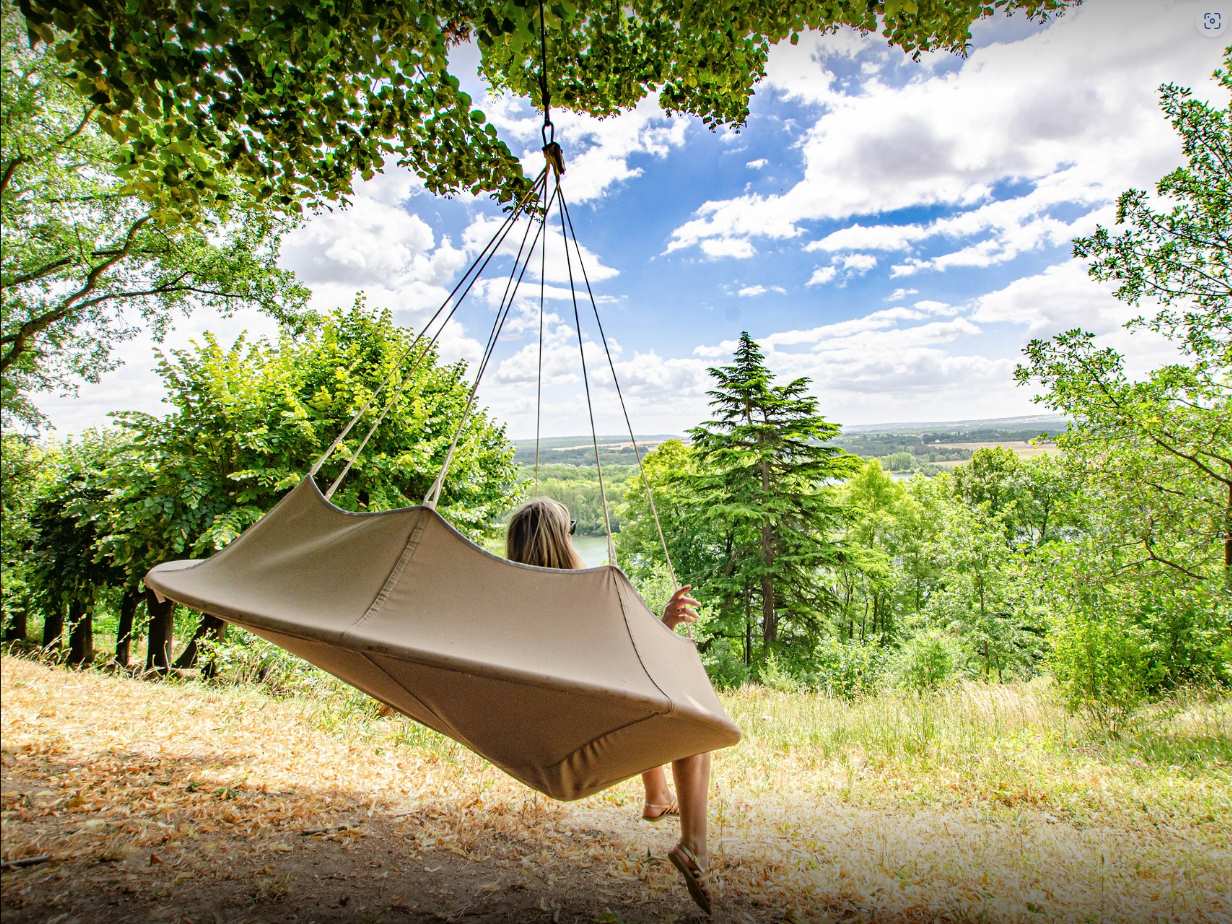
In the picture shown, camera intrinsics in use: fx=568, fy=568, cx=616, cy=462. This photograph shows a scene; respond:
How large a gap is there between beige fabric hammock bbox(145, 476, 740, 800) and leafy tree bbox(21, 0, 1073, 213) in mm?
1728

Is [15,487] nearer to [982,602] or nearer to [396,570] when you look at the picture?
[396,570]

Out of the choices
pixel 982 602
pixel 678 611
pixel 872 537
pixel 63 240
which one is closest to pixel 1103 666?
pixel 678 611

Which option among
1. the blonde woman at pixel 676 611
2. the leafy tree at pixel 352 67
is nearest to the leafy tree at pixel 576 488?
the leafy tree at pixel 352 67

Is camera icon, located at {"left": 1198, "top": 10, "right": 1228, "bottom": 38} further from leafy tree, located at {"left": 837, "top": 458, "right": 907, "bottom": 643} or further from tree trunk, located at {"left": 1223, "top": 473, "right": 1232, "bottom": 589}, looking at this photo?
leafy tree, located at {"left": 837, "top": 458, "right": 907, "bottom": 643}

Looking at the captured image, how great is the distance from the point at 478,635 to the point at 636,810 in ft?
7.50

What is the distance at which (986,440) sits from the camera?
87.4 feet

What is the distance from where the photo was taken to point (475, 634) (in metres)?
1.49

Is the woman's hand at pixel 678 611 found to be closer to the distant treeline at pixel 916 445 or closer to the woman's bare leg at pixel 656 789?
the woman's bare leg at pixel 656 789

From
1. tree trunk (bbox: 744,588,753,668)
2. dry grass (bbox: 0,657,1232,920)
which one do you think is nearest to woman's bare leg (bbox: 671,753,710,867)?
dry grass (bbox: 0,657,1232,920)

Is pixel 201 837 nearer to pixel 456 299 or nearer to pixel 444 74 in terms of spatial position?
pixel 456 299

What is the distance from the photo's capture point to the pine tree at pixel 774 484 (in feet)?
49.0

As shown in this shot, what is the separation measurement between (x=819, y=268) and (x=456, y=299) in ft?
79.2

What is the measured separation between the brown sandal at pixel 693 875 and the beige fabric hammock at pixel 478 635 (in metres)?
0.48

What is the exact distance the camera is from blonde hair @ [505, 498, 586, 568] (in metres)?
2.28
